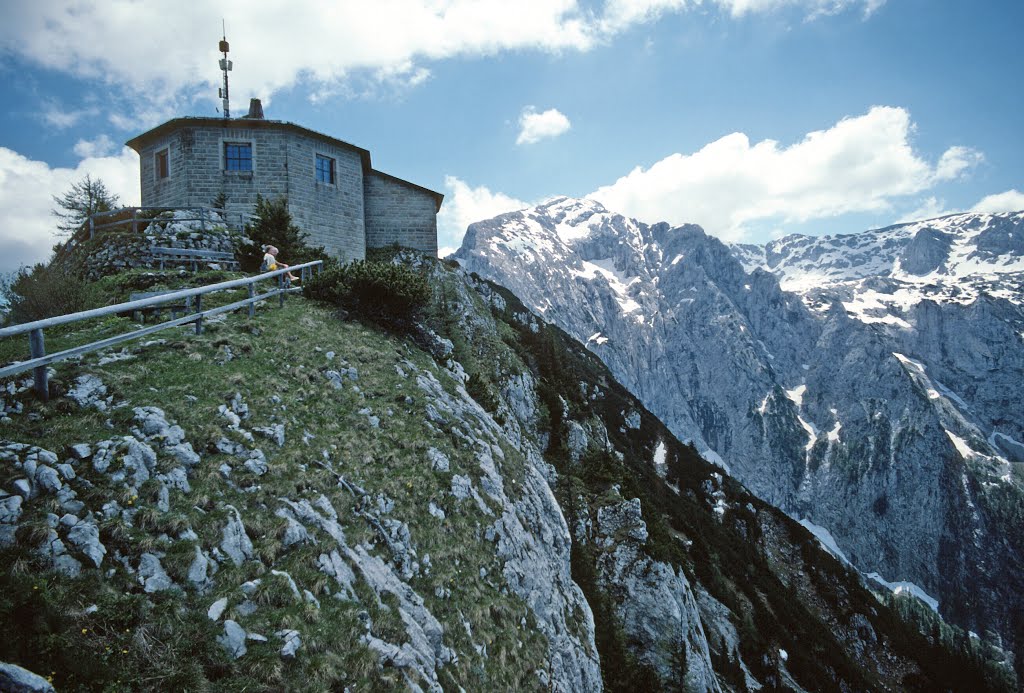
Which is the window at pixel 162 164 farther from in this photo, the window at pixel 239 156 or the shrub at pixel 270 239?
the shrub at pixel 270 239

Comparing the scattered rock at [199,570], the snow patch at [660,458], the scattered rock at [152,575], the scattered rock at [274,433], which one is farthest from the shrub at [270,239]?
the snow patch at [660,458]

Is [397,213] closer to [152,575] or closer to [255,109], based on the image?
[255,109]

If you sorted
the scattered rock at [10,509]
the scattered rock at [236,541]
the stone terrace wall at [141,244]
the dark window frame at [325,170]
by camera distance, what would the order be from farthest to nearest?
the dark window frame at [325,170]
the stone terrace wall at [141,244]
the scattered rock at [236,541]
the scattered rock at [10,509]

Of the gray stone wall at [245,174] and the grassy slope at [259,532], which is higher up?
the gray stone wall at [245,174]

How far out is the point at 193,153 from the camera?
28.2 meters

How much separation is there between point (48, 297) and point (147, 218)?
10101 mm

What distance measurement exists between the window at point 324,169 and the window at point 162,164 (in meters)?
8.55

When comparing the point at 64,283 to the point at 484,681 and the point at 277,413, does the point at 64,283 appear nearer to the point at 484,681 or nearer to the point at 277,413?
the point at 277,413

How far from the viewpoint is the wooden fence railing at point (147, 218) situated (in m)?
22.8

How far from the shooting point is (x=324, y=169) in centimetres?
3173

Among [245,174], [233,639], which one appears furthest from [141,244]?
[233,639]

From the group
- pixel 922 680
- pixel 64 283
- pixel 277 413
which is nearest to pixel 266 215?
pixel 64 283

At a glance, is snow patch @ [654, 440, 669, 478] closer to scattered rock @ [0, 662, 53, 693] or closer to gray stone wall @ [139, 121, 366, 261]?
gray stone wall @ [139, 121, 366, 261]

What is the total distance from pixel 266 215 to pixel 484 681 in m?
21.8
